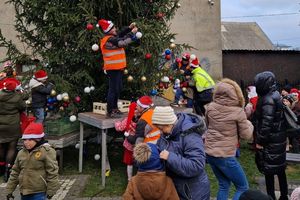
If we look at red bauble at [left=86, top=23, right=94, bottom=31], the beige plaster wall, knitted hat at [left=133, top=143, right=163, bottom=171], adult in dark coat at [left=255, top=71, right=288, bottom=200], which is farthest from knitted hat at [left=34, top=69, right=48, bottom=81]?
the beige plaster wall

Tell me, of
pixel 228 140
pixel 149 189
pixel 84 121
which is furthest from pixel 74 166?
pixel 149 189

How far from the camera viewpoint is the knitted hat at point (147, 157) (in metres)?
3.08

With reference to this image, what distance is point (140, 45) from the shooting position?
7672mm

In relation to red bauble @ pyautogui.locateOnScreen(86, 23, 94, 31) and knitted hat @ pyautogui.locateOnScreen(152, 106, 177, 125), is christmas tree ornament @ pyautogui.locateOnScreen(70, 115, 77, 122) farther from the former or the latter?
knitted hat @ pyautogui.locateOnScreen(152, 106, 177, 125)

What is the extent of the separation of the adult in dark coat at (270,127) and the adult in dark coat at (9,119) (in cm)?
441

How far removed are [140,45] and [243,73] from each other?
1002 cm

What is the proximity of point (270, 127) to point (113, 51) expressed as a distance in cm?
297

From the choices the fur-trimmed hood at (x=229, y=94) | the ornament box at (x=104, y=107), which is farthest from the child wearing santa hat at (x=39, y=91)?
the fur-trimmed hood at (x=229, y=94)

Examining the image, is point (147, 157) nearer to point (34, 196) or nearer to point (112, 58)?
point (34, 196)

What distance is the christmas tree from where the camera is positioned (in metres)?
7.61

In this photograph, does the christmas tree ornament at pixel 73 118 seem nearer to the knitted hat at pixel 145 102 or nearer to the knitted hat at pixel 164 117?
the knitted hat at pixel 145 102

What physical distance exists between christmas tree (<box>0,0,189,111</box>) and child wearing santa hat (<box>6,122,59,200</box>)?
2.94m

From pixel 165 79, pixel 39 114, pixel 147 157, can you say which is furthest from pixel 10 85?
pixel 147 157

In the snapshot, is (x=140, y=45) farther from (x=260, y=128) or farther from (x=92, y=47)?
(x=260, y=128)
